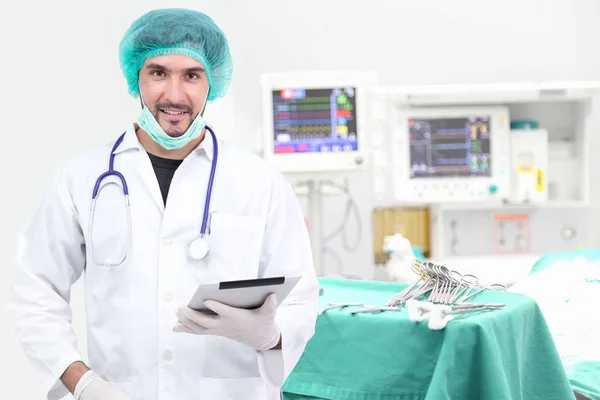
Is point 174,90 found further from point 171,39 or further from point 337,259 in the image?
point 337,259

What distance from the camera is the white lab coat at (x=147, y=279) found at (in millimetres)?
1334

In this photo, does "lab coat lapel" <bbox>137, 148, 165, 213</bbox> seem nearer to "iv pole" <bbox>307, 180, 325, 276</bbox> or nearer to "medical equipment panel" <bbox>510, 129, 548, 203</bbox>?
"iv pole" <bbox>307, 180, 325, 276</bbox>

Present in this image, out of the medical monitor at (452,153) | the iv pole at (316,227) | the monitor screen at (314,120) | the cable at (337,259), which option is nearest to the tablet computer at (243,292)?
the iv pole at (316,227)

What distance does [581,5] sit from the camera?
446 centimetres

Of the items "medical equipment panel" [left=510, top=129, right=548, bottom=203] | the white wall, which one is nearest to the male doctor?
"medical equipment panel" [left=510, top=129, right=548, bottom=203]

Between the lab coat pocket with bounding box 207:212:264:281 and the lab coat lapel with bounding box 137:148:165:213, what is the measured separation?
0.33 feet

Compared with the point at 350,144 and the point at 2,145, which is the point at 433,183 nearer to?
the point at 350,144

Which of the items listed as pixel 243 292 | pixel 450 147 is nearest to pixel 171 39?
pixel 243 292

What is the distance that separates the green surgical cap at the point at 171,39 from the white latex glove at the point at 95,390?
598 millimetres

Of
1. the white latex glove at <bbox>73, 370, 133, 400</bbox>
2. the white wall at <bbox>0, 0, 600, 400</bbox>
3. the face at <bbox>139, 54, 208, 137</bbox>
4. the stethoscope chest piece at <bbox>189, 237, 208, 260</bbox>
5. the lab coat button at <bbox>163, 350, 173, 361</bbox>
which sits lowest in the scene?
the white latex glove at <bbox>73, 370, 133, 400</bbox>

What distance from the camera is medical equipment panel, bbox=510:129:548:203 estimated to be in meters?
3.67

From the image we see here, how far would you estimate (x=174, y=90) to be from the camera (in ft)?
4.58

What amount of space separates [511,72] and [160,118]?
137 inches

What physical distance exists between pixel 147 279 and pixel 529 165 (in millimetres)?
2753
